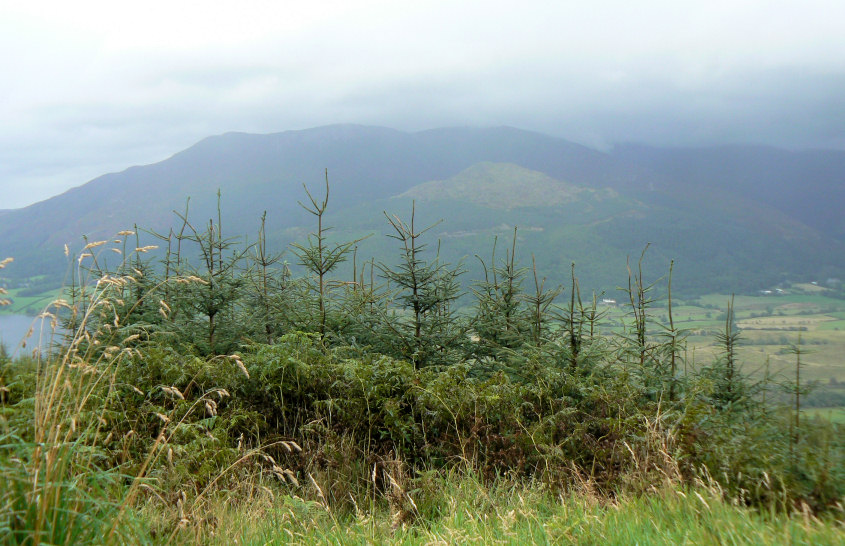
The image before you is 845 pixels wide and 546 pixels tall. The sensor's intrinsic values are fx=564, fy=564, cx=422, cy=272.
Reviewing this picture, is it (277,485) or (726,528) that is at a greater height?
(726,528)

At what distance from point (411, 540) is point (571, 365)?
5288mm

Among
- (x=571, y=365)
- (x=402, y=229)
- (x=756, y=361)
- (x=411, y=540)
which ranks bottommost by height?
(x=756, y=361)

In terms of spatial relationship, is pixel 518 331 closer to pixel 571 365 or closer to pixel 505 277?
pixel 505 277

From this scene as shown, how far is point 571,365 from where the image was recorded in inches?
317

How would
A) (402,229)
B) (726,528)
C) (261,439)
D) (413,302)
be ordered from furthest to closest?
(402,229), (413,302), (261,439), (726,528)

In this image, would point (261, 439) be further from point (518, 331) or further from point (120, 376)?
point (518, 331)

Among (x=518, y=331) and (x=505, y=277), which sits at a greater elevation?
(x=505, y=277)

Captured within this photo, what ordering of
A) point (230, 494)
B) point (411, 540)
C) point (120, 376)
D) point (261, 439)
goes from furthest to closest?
point (120, 376) < point (261, 439) < point (230, 494) < point (411, 540)

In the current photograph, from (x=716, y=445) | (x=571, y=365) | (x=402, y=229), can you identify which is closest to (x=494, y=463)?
(x=716, y=445)

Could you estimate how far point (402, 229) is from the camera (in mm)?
10258

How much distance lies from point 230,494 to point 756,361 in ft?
32.4

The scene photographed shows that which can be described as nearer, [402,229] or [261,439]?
[261,439]

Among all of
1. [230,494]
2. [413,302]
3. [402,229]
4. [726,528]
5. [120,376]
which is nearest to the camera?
[726,528]

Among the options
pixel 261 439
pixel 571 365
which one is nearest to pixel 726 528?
pixel 261 439
